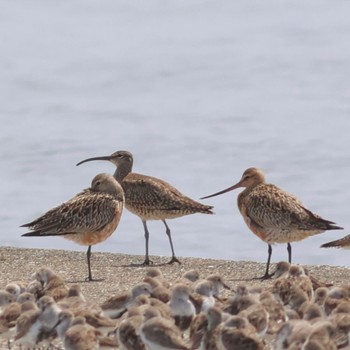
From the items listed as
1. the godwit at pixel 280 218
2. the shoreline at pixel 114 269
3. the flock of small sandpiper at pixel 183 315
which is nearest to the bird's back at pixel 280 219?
the godwit at pixel 280 218

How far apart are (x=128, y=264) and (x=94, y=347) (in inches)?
244

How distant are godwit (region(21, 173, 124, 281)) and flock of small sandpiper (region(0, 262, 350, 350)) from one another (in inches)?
121

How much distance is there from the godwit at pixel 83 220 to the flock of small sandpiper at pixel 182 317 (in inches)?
121

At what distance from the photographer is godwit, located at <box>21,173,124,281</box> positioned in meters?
18.3

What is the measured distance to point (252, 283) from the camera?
1745 centimetres


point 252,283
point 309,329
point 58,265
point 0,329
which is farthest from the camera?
point 58,265

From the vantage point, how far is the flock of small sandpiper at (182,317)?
1272cm

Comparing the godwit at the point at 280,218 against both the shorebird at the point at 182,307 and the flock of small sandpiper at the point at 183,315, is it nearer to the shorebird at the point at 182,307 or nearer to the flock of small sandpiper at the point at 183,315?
the flock of small sandpiper at the point at 183,315

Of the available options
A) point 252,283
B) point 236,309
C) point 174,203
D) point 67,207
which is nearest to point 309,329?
point 236,309

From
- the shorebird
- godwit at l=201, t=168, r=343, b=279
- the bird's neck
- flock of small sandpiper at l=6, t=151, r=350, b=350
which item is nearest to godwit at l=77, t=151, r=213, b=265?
the bird's neck

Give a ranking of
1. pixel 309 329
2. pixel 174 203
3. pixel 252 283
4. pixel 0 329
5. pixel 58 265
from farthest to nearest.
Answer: pixel 174 203 < pixel 58 265 < pixel 252 283 < pixel 0 329 < pixel 309 329

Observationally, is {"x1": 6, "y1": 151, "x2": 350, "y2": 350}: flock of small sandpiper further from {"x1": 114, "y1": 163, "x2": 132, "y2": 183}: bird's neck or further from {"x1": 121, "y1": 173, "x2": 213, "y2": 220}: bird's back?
{"x1": 114, "y1": 163, "x2": 132, "y2": 183}: bird's neck

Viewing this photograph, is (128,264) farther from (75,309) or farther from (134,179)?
(75,309)

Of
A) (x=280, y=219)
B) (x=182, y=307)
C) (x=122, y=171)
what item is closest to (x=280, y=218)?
A: (x=280, y=219)
